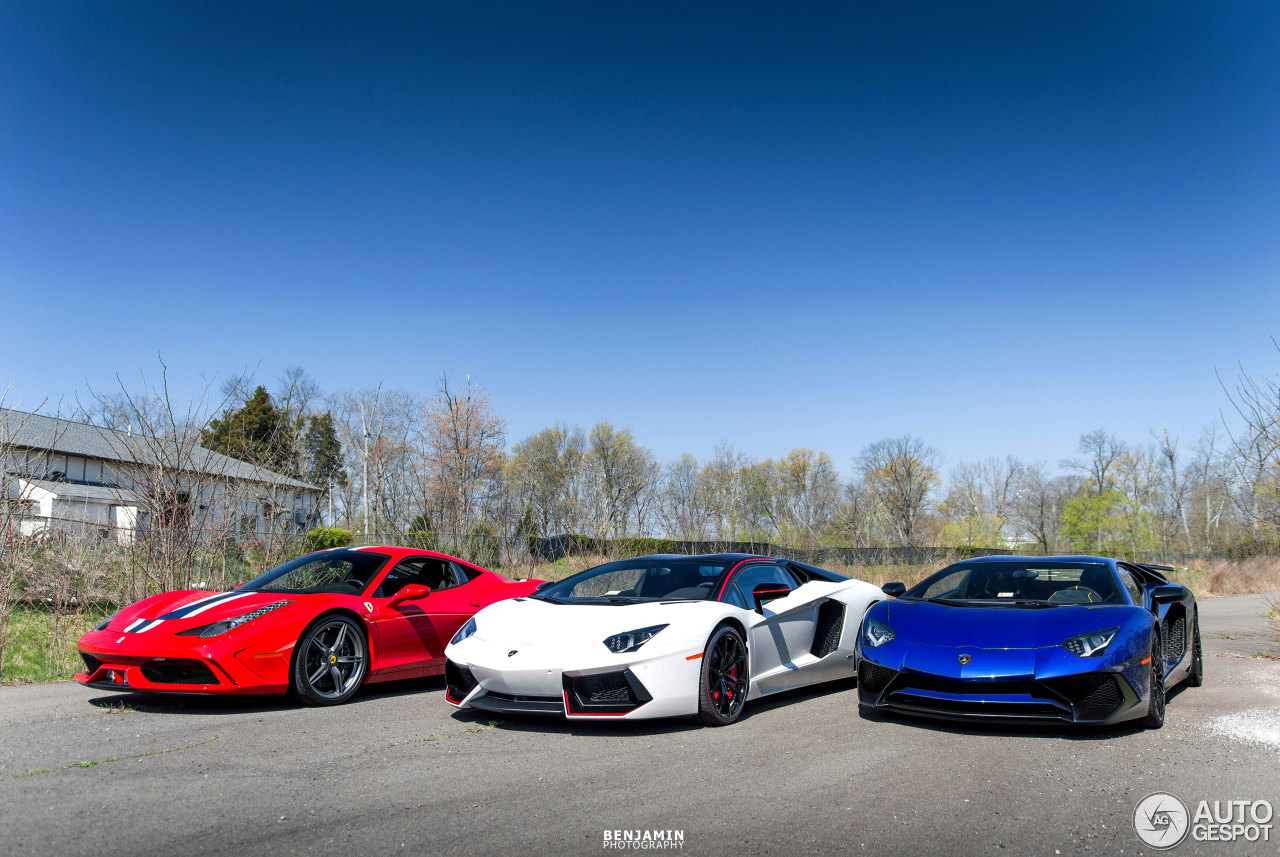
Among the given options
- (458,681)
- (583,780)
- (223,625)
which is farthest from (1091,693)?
(223,625)

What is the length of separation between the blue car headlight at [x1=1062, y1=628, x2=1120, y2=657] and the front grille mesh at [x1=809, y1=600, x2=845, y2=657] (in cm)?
249

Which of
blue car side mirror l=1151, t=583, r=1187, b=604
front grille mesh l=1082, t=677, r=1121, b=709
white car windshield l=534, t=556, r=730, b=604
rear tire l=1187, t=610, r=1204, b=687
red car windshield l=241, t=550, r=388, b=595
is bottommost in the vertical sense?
rear tire l=1187, t=610, r=1204, b=687

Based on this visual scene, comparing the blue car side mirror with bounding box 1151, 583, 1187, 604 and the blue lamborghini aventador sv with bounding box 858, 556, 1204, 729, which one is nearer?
the blue lamborghini aventador sv with bounding box 858, 556, 1204, 729

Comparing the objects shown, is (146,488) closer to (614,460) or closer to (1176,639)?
(1176,639)

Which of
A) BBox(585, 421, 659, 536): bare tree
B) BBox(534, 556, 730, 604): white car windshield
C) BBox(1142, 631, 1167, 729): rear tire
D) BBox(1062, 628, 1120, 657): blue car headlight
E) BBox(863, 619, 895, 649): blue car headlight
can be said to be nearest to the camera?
BBox(1062, 628, 1120, 657): blue car headlight

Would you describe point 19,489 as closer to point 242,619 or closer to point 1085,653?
point 242,619

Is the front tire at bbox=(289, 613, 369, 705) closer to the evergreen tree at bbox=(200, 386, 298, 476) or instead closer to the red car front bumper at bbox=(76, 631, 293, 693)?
the red car front bumper at bbox=(76, 631, 293, 693)

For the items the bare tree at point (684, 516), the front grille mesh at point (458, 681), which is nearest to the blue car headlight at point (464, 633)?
the front grille mesh at point (458, 681)

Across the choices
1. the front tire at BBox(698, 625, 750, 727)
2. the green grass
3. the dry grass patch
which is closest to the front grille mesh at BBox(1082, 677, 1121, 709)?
the front tire at BBox(698, 625, 750, 727)

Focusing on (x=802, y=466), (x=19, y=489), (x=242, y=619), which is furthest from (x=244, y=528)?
(x=802, y=466)

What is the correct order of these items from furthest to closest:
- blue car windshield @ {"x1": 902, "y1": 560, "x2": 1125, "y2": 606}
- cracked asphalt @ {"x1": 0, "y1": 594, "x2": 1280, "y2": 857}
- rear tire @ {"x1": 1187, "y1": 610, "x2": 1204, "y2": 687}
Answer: rear tire @ {"x1": 1187, "y1": 610, "x2": 1204, "y2": 687}
blue car windshield @ {"x1": 902, "y1": 560, "x2": 1125, "y2": 606}
cracked asphalt @ {"x1": 0, "y1": 594, "x2": 1280, "y2": 857}

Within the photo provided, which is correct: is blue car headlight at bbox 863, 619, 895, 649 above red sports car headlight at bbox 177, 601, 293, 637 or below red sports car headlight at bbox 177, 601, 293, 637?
below

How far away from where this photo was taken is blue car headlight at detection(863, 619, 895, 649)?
6.11 metres

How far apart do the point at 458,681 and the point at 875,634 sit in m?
3.14
